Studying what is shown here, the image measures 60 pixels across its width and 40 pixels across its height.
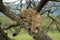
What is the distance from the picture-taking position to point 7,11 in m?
1.89

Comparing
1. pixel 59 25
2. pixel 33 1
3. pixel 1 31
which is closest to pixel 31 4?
pixel 33 1

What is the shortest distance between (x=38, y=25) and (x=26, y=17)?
0.12 m

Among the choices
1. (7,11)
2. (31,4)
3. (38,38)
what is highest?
(7,11)

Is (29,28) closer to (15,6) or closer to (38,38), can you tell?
(38,38)

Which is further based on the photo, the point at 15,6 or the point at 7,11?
the point at 15,6

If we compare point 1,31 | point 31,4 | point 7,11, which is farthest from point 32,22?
point 31,4

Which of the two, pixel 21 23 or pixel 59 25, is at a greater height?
pixel 21 23

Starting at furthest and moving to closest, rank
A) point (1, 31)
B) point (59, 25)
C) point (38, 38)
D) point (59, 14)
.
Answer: point (59, 14), point (59, 25), point (1, 31), point (38, 38)

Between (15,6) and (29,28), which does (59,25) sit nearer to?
(15,6)

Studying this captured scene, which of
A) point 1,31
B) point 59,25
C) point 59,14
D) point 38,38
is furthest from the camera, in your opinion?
point 59,14

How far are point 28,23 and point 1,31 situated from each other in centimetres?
75

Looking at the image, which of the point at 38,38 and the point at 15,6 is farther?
the point at 15,6

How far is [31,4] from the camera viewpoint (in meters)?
2.98

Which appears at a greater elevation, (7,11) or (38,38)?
(7,11)
